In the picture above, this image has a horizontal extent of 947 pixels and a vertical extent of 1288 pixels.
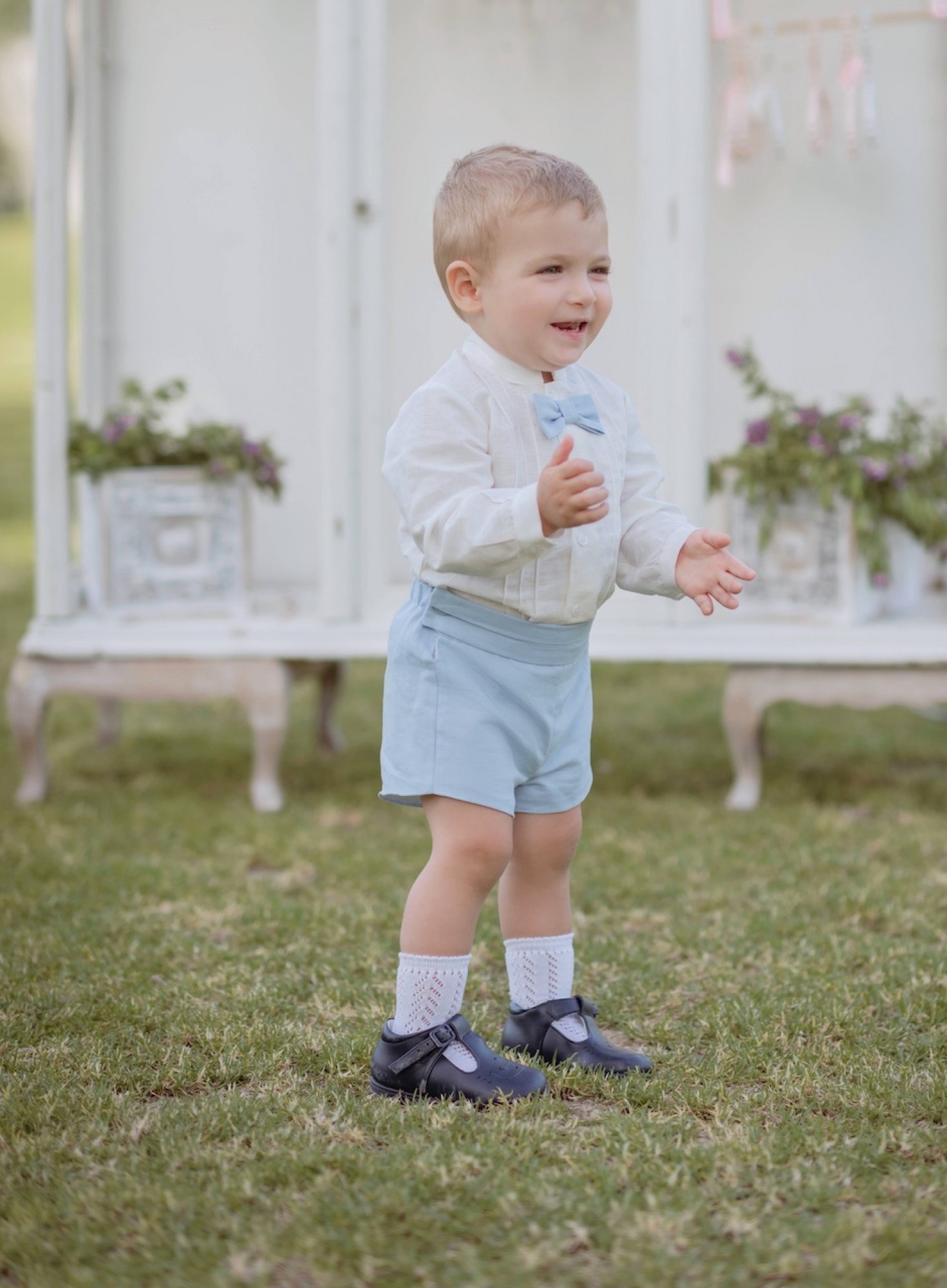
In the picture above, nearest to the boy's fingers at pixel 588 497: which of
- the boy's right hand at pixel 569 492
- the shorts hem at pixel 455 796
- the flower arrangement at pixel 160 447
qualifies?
the boy's right hand at pixel 569 492

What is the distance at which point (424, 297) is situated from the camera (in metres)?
4.77

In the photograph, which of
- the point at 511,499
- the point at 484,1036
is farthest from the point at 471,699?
the point at 484,1036

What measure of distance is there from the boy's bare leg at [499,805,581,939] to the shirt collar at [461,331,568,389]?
2.13 ft

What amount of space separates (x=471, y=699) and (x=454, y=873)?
251 mm

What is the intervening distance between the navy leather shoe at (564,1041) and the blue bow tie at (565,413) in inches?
35.3

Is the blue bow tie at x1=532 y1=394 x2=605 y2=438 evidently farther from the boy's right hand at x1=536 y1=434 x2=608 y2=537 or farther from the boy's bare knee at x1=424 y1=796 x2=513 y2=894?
the boy's bare knee at x1=424 y1=796 x2=513 y2=894

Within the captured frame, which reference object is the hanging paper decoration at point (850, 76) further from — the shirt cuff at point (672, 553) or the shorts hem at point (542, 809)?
the shorts hem at point (542, 809)

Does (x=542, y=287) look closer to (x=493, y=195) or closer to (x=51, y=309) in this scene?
(x=493, y=195)

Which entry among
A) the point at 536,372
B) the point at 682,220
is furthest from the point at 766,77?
the point at 536,372

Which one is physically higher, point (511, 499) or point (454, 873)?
point (511, 499)

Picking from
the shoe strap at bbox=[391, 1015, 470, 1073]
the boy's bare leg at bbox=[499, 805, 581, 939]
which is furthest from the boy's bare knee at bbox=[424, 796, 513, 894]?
the shoe strap at bbox=[391, 1015, 470, 1073]

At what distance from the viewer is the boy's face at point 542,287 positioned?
2.12m

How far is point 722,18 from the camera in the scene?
14.6 feet

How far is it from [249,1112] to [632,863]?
164cm
